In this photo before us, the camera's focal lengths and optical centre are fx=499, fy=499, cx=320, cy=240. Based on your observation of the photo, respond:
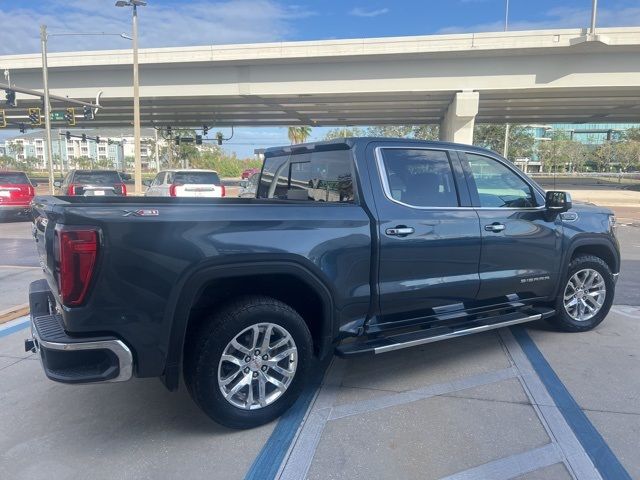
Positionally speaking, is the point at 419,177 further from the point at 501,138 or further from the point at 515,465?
the point at 501,138

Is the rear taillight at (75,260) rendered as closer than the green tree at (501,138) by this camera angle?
Yes

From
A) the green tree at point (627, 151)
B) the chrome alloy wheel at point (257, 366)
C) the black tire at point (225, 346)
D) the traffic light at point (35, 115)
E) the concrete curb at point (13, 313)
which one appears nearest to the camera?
the black tire at point (225, 346)

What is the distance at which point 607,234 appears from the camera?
16.6ft

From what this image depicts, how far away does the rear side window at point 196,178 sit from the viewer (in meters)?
15.4

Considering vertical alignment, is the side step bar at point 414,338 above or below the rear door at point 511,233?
below

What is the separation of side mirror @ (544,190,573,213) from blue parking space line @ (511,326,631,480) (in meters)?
1.33

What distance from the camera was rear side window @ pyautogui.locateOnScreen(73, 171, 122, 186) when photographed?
608 inches

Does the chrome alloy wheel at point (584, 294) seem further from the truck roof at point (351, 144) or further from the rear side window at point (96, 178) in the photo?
the rear side window at point (96, 178)

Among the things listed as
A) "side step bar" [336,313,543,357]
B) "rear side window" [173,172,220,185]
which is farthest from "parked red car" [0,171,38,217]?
"side step bar" [336,313,543,357]


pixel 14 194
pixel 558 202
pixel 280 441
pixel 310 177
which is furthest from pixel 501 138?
pixel 280 441

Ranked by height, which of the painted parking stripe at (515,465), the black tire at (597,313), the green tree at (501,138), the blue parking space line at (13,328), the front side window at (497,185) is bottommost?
the painted parking stripe at (515,465)

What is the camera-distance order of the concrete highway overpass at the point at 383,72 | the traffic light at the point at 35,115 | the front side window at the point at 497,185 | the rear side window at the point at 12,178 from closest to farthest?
the front side window at the point at 497,185, the rear side window at the point at 12,178, the concrete highway overpass at the point at 383,72, the traffic light at the point at 35,115

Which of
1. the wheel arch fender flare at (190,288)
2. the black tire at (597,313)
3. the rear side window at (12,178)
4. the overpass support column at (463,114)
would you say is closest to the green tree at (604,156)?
the overpass support column at (463,114)

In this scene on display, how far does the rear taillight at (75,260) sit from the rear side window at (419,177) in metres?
2.05
